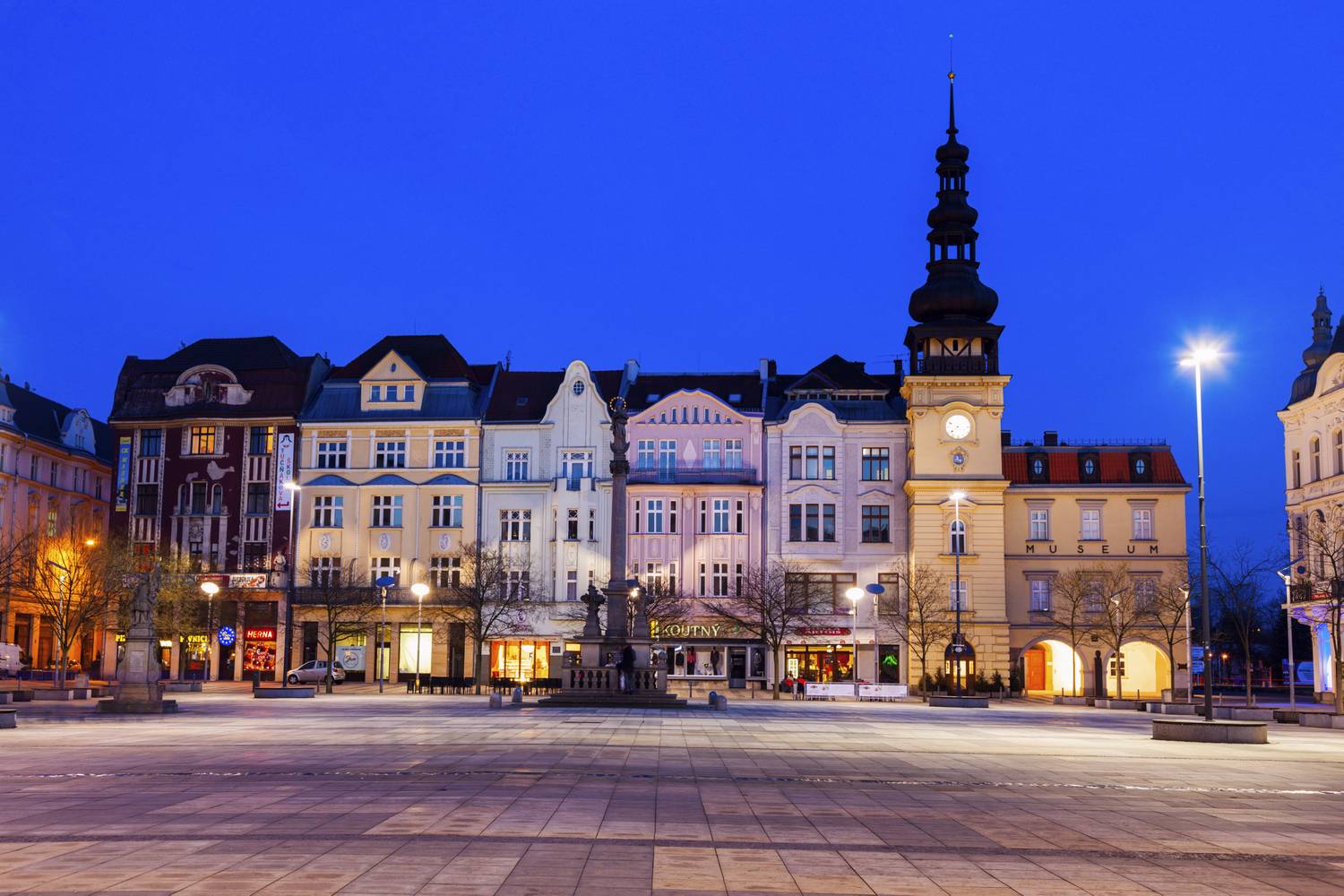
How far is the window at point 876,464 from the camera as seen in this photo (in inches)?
2955

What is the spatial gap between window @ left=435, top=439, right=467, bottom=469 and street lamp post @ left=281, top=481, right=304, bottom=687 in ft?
25.0

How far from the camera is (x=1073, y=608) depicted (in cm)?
6975

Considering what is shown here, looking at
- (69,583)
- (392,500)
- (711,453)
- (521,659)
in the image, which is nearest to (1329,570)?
(711,453)

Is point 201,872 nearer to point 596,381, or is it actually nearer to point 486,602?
point 486,602

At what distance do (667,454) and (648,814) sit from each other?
60231 millimetres

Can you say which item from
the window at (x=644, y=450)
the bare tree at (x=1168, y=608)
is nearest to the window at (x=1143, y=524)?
the bare tree at (x=1168, y=608)

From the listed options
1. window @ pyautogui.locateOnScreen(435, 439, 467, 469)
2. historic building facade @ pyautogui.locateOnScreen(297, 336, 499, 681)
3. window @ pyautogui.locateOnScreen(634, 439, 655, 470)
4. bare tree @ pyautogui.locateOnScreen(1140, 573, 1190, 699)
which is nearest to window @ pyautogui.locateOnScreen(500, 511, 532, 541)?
historic building facade @ pyautogui.locateOnScreen(297, 336, 499, 681)

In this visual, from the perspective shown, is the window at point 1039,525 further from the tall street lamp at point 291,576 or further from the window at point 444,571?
the tall street lamp at point 291,576

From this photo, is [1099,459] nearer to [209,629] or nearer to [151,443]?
[209,629]

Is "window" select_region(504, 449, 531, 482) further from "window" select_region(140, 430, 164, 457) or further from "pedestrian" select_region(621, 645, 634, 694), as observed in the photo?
"pedestrian" select_region(621, 645, 634, 694)

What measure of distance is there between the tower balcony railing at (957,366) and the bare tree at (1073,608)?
11517mm

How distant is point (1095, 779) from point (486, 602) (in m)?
51.8

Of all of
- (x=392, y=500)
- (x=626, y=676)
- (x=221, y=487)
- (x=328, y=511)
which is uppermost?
(x=221, y=487)

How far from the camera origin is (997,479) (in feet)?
237
